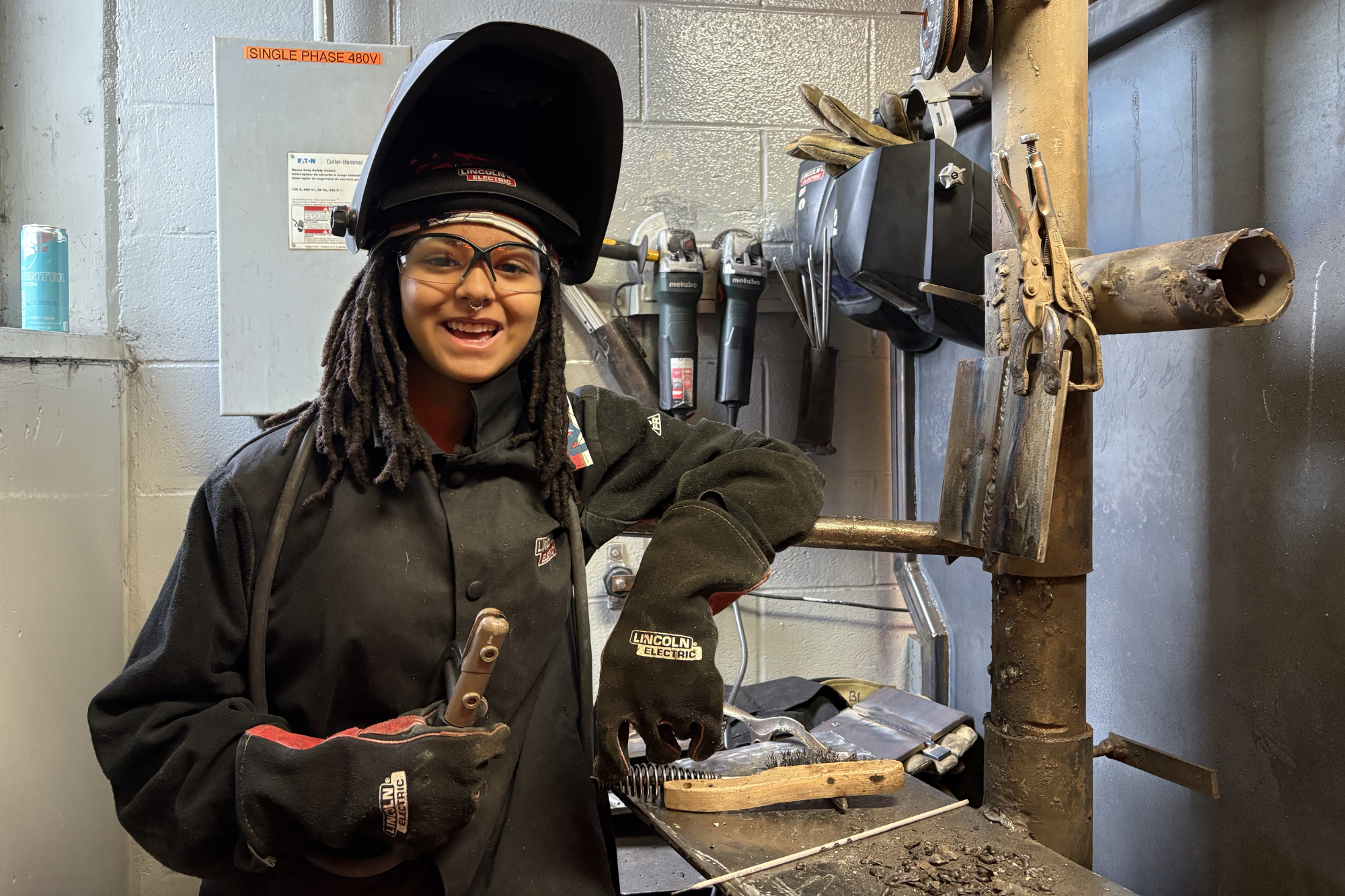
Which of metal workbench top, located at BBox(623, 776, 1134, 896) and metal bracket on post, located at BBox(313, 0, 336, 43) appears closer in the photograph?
metal workbench top, located at BBox(623, 776, 1134, 896)

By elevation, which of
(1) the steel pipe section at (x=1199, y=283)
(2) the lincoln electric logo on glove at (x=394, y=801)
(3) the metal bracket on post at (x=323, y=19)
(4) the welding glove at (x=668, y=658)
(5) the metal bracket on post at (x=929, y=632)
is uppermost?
(3) the metal bracket on post at (x=323, y=19)

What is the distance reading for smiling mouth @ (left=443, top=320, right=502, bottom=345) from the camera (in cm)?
102

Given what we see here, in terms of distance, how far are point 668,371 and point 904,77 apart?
3.04 ft

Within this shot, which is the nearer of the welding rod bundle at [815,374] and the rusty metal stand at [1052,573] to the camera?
the rusty metal stand at [1052,573]

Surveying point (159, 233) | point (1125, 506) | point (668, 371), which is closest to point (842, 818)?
point (1125, 506)

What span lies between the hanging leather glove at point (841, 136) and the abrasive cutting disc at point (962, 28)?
436 millimetres

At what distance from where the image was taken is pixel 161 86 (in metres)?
Answer: 1.88

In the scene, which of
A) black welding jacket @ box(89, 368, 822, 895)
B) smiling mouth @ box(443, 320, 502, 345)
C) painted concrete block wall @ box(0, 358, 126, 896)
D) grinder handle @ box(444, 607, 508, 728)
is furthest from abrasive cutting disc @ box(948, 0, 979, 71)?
painted concrete block wall @ box(0, 358, 126, 896)

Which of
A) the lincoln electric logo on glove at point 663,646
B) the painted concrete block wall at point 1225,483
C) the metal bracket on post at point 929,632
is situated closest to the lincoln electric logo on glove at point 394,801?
the lincoln electric logo on glove at point 663,646

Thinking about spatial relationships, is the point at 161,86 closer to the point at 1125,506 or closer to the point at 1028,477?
the point at 1028,477

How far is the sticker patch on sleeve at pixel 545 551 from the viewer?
3.54 feet

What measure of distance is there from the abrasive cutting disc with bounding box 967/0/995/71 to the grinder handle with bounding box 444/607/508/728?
0.96 m

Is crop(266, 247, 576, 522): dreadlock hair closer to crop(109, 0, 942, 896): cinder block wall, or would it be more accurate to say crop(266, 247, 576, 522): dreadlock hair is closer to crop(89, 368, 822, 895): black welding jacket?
crop(89, 368, 822, 895): black welding jacket

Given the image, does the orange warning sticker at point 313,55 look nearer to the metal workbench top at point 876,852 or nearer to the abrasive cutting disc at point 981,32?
the abrasive cutting disc at point 981,32
